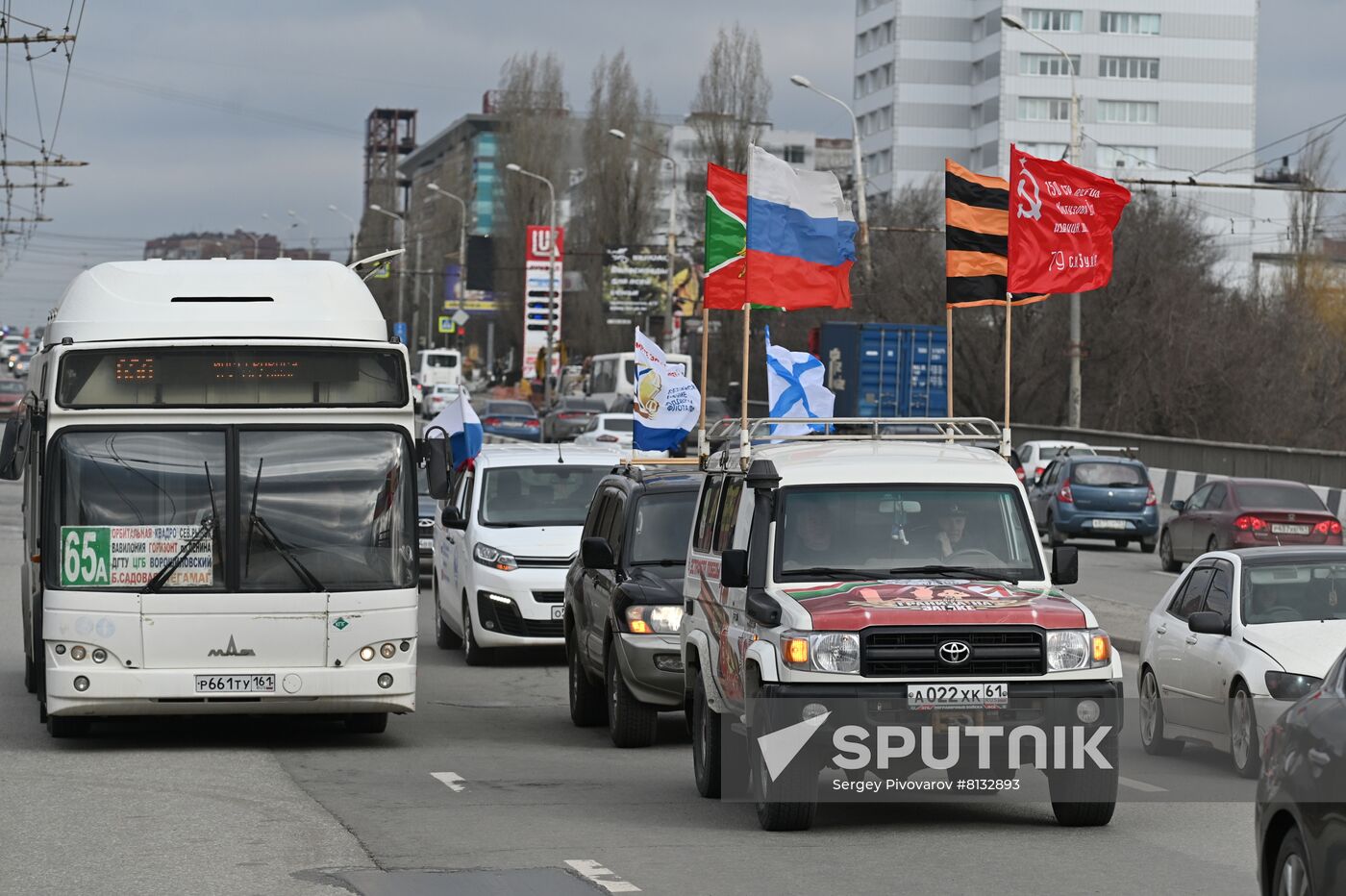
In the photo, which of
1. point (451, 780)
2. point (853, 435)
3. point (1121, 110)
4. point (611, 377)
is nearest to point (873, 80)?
point (1121, 110)

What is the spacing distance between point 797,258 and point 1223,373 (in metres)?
37.1

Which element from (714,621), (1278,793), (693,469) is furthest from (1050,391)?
(1278,793)

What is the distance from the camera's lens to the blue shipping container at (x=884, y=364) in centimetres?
4581

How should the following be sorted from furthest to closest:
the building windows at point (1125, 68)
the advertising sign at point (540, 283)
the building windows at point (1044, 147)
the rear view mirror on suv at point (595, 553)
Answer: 1. the building windows at point (1125, 68)
2. the building windows at point (1044, 147)
3. the advertising sign at point (540, 283)
4. the rear view mirror on suv at point (595, 553)

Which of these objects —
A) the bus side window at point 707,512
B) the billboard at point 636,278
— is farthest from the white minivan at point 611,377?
the bus side window at point 707,512

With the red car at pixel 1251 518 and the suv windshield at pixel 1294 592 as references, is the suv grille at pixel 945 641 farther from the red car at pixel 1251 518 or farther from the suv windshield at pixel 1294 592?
the red car at pixel 1251 518

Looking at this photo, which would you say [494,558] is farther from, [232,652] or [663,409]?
[232,652]

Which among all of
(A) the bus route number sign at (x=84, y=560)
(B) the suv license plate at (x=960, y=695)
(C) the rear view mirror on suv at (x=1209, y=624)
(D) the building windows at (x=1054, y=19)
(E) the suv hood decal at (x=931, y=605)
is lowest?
(C) the rear view mirror on suv at (x=1209, y=624)

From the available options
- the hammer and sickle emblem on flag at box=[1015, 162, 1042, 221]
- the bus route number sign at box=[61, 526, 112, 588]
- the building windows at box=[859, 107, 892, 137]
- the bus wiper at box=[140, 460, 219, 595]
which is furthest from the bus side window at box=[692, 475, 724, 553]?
the building windows at box=[859, 107, 892, 137]

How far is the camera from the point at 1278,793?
625 cm

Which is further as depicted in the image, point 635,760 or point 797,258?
point 797,258

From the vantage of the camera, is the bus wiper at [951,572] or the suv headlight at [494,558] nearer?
the bus wiper at [951,572]

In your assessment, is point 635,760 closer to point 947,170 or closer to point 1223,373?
point 947,170

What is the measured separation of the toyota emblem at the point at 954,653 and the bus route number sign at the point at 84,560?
5593 millimetres
